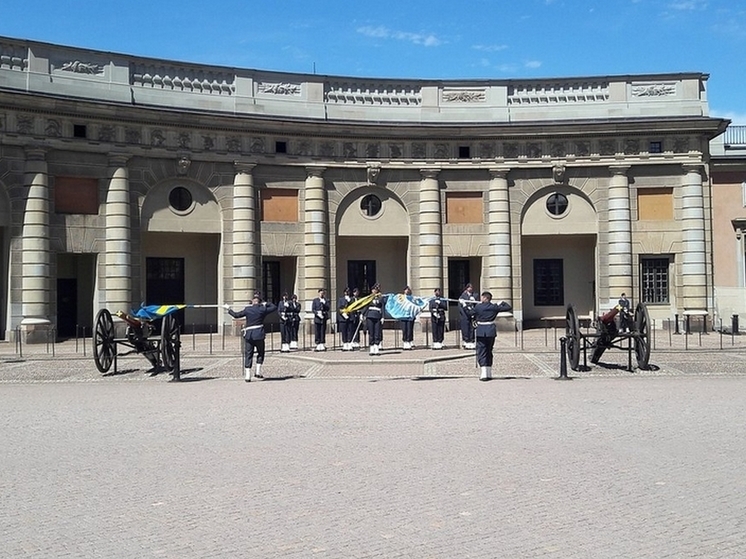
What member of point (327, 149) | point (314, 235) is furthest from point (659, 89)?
point (314, 235)

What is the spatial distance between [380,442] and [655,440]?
3175mm

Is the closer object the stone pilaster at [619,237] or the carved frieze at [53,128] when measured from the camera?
the carved frieze at [53,128]

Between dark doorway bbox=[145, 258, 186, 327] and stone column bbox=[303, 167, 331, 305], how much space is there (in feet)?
15.2

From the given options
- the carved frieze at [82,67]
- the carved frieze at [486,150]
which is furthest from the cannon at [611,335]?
the carved frieze at [82,67]

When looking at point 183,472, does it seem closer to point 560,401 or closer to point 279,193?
point 560,401

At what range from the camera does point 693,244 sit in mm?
28625

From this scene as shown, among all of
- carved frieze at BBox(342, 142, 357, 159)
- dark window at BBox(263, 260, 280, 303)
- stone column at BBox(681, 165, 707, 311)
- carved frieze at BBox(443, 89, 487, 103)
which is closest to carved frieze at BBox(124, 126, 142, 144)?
dark window at BBox(263, 260, 280, 303)

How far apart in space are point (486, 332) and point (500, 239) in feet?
45.7

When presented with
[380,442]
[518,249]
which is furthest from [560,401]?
[518,249]

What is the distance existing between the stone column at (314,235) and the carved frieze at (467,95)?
19.4ft

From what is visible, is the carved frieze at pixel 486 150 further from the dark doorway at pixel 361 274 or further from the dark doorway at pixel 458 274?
the dark doorway at pixel 361 274

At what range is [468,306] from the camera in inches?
858

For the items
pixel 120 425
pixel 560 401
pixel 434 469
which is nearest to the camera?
pixel 434 469

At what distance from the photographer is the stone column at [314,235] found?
28.6 metres
